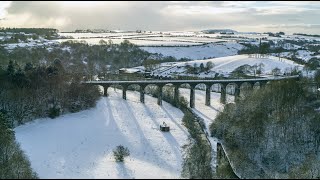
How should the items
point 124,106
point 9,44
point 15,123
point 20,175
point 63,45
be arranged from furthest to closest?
1. point 63,45
2. point 9,44
3. point 124,106
4. point 15,123
5. point 20,175

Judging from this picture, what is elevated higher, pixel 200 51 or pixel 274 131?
pixel 200 51

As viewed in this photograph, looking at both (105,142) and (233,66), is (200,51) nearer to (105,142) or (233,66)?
(233,66)

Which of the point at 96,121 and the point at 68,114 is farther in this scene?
the point at 68,114

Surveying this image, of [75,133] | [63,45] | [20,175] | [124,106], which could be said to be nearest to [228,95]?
[124,106]

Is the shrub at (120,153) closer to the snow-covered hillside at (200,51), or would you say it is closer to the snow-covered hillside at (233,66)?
the snow-covered hillside at (233,66)

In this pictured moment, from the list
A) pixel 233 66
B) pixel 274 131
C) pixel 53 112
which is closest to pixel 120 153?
pixel 274 131

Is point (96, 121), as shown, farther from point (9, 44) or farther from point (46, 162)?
point (9, 44)
